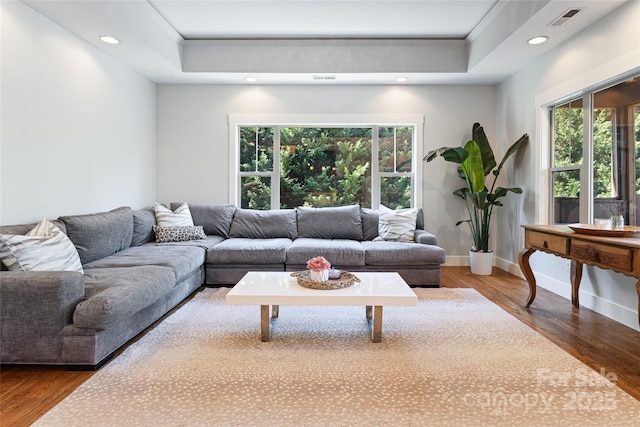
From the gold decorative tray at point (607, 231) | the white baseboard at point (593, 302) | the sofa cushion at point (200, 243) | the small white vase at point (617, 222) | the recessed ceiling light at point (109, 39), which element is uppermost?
the recessed ceiling light at point (109, 39)

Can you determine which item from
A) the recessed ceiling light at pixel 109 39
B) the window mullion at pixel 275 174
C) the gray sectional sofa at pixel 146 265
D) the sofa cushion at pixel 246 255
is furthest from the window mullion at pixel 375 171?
the recessed ceiling light at pixel 109 39

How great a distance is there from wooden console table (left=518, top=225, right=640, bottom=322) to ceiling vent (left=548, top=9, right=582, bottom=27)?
1783mm

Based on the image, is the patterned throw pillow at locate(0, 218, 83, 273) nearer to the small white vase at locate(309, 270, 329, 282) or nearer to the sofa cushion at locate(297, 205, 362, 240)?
the small white vase at locate(309, 270, 329, 282)

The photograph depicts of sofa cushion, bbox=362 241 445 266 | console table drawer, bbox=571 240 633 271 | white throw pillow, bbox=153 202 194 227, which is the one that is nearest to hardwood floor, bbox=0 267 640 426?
sofa cushion, bbox=362 241 445 266

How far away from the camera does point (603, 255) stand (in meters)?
2.55

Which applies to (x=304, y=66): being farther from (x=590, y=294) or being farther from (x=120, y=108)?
(x=590, y=294)

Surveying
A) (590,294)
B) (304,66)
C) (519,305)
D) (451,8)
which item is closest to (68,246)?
(304,66)

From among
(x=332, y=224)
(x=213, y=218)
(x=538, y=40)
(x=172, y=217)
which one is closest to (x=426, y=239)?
(x=332, y=224)

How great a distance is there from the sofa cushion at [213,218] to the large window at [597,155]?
12.5 ft

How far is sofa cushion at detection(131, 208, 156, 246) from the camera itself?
13.5ft

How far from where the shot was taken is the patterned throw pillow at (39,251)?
2.37 metres

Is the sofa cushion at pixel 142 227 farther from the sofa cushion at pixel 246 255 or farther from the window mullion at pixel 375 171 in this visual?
the window mullion at pixel 375 171

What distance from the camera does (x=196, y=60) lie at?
15.4 ft

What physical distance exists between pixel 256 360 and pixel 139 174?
11.4 feet
